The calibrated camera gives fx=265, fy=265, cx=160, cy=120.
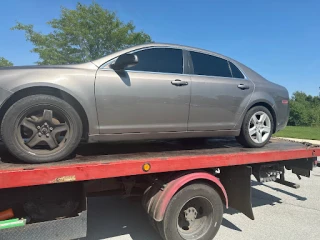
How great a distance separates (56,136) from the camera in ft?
9.01

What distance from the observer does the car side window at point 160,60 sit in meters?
3.33

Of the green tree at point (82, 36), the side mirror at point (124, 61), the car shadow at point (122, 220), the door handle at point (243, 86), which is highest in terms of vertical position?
the green tree at point (82, 36)

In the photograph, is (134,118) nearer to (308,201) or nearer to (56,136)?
(56,136)

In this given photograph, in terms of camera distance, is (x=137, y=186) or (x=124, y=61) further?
(x=137, y=186)

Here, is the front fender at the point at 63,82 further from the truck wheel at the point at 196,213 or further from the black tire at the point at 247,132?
the black tire at the point at 247,132

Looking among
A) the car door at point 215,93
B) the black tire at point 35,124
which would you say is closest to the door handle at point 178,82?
the car door at point 215,93

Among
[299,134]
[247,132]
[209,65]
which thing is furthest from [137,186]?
[299,134]

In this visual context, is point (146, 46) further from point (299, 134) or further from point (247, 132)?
point (299, 134)

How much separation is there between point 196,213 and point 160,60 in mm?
2039

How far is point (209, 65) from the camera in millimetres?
3861

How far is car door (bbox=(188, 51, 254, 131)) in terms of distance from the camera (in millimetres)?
3541

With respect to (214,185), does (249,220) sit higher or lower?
lower

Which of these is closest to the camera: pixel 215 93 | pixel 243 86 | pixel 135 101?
pixel 135 101

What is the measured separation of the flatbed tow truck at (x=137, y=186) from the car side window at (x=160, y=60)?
42.9 inches
